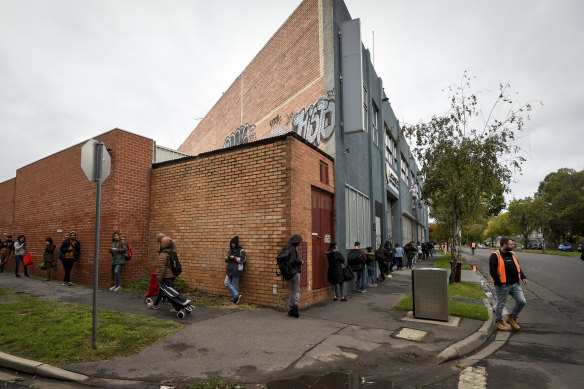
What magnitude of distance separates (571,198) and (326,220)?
58358 mm

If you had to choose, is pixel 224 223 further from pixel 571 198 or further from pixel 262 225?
pixel 571 198

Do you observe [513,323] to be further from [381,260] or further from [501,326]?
[381,260]

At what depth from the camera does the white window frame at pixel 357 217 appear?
10984 millimetres

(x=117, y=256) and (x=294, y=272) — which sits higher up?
(x=117, y=256)

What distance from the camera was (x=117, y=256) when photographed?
9195mm

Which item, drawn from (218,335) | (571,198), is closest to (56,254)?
(218,335)

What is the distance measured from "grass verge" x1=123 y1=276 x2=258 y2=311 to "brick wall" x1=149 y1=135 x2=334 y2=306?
0.53 ft

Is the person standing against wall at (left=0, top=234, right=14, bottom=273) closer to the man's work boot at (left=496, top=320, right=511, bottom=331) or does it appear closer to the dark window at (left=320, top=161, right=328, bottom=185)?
the dark window at (left=320, top=161, right=328, bottom=185)

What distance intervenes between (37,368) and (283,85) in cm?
1160

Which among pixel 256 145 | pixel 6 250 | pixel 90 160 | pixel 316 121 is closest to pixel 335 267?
pixel 256 145

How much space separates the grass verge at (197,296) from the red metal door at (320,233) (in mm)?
2178

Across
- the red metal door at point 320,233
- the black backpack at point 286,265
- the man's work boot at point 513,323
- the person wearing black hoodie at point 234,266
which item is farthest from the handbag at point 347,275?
the man's work boot at point 513,323

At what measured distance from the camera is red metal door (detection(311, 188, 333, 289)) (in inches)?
348

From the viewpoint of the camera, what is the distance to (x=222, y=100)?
21.2 m
